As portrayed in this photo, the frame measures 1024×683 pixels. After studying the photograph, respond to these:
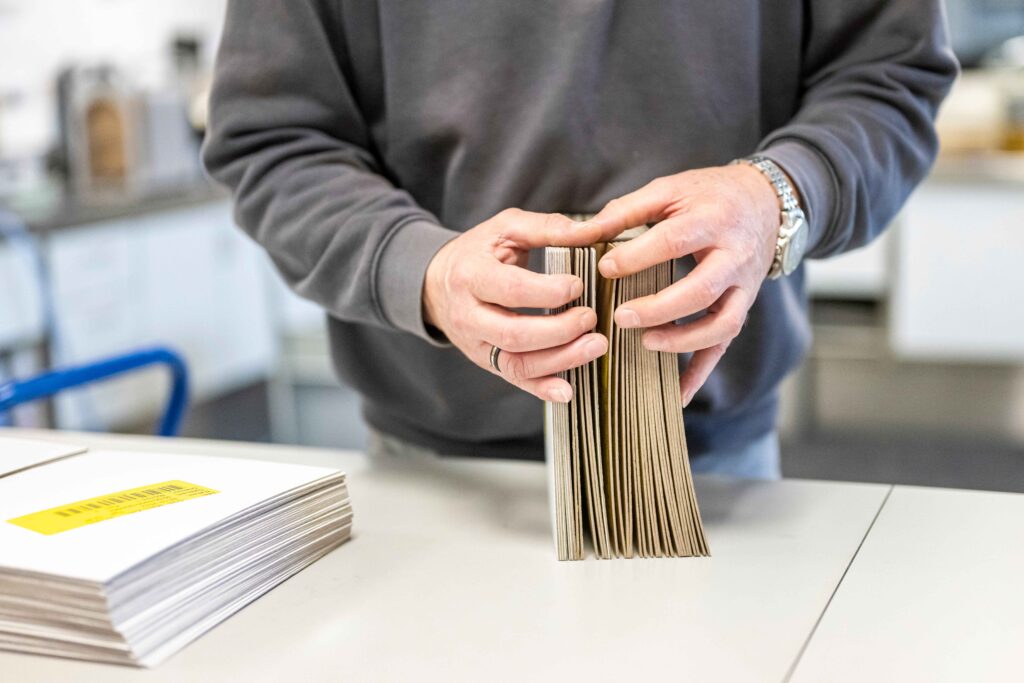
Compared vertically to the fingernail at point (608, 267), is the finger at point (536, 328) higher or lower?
lower

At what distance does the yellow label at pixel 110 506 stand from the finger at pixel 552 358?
0.69 ft

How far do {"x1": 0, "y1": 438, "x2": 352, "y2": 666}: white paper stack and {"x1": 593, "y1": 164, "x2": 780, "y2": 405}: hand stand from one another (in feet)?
0.83

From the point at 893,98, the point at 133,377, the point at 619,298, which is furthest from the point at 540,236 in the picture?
the point at 133,377

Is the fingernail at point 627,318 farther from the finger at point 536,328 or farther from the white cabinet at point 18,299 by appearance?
the white cabinet at point 18,299

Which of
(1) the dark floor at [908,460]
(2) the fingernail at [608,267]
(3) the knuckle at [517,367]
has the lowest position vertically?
(1) the dark floor at [908,460]

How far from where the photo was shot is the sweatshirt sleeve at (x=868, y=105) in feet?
2.95

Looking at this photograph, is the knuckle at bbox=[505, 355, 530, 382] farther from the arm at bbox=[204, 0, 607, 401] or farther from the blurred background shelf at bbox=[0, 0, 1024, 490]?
the blurred background shelf at bbox=[0, 0, 1024, 490]

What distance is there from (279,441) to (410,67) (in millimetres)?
2685

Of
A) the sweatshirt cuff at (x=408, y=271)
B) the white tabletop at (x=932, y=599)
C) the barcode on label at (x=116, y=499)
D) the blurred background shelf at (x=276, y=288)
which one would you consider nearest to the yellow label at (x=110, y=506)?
the barcode on label at (x=116, y=499)

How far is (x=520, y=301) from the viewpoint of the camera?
0.72 meters

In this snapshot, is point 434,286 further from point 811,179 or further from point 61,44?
point 61,44

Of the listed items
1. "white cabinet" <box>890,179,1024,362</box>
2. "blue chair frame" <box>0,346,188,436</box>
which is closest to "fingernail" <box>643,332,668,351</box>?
"blue chair frame" <box>0,346,188,436</box>

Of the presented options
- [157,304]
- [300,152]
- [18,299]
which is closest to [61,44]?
[157,304]

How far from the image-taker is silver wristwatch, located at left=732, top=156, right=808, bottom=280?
2.67ft
